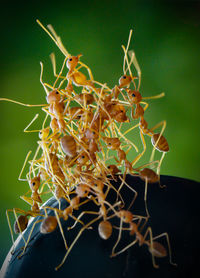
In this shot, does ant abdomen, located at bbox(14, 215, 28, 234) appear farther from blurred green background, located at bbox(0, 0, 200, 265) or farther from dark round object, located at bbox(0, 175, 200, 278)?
blurred green background, located at bbox(0, 0, 200, 265)

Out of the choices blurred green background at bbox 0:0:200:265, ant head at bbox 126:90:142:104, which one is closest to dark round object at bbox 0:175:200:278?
ant head at bbox 126:90:142:104

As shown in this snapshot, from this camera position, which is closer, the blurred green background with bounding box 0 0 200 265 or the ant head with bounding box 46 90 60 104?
the ant head with bounding box 46 90 60 104

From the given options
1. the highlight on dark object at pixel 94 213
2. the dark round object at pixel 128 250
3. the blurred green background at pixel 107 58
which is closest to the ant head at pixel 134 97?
the highlight on dark object at pixel 94 213

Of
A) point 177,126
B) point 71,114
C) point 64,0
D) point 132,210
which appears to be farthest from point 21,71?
point 132,210

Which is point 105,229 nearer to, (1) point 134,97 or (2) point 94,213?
(2) point 94,213

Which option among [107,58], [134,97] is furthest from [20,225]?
[107,58]

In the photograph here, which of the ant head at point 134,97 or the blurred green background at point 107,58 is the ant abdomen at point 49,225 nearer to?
the ant head at point 134,97
